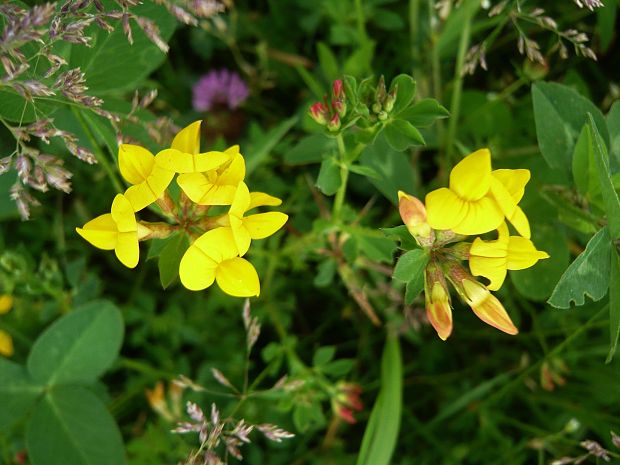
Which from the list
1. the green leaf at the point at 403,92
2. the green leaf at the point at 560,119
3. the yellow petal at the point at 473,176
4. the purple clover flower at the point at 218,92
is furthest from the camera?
the purple clover flower at the point at 218,92

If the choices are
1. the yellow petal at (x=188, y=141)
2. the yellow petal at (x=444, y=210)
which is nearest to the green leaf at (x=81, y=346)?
the yellow petal at (x=188, y=141)

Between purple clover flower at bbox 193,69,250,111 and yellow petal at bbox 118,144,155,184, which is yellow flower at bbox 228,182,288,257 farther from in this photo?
purple clover flower at bbox 193,69,250,111

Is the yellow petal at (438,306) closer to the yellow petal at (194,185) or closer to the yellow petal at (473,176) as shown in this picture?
the yellow petal at (473,176)

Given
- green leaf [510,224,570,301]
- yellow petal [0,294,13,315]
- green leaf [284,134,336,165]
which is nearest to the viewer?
green leaf [510,224,570,301]

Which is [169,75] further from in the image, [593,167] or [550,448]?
[550,448]

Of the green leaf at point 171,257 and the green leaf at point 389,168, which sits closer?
the green leaf at point 171,257

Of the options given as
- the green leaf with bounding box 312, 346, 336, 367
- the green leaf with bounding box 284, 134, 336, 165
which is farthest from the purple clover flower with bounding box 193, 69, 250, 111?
the green leaf with bounding box 312, 346, 336, 367
